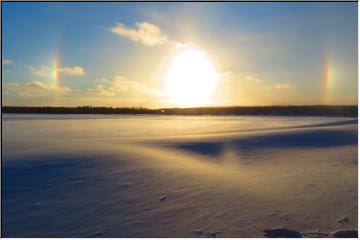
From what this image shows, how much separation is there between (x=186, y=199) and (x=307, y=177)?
300 cm

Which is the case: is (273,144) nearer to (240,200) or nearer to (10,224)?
(240,200)

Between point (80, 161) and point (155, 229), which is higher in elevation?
point (80, 161)

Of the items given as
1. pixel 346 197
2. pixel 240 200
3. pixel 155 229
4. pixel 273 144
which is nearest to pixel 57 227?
pixel 155 229

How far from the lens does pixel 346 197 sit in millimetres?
4844

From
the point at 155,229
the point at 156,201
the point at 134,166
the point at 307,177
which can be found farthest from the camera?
the point at 134,166

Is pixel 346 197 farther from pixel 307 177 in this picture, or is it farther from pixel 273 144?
pixel 273 144

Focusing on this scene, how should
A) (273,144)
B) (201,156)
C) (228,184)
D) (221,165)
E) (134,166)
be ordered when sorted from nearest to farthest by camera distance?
(228,184) → (134,166) → (221,165) → (201,156) → (273,144)

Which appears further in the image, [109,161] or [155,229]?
[109,161]

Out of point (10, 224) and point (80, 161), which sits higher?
point (80, 161)

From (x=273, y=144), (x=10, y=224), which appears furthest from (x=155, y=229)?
(x=273, y=144)

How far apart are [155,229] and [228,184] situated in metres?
2.19

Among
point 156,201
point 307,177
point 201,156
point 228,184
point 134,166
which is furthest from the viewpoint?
point 201,156

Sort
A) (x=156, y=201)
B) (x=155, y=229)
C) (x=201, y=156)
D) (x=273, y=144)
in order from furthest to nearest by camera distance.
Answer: (x=273, y=144)
(x=201, y=156)
(x=156, y=201)
(x=155, y=229)

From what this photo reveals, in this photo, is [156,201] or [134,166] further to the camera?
[134,166]
